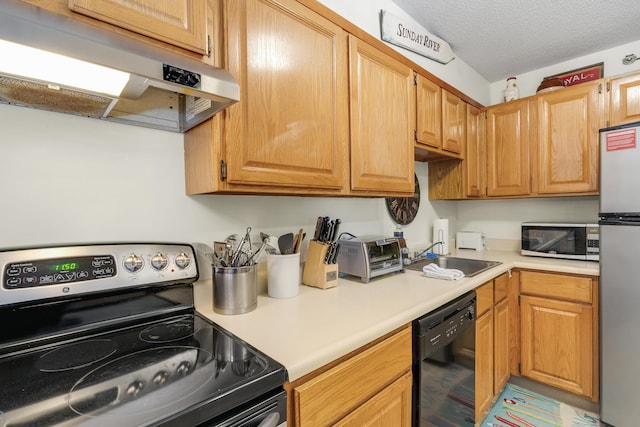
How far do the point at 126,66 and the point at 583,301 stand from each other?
248cm

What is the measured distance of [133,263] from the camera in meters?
0.94

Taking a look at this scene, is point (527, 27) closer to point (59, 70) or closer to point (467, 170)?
point (467, 170)

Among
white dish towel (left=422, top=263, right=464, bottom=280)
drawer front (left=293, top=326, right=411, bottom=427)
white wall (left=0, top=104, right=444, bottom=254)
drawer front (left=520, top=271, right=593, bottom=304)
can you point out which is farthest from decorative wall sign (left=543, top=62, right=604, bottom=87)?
white wall (left=0, top=104, right=444, bottom=254)

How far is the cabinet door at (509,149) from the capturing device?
2.33m

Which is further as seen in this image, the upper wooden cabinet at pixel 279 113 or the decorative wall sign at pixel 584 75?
the decorative wall sign at pixel 584 75

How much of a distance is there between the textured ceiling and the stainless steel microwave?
1363mm

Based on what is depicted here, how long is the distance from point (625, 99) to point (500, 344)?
1782mm

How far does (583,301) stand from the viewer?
1.82 meters

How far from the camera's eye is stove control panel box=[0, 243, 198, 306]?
0.77 m

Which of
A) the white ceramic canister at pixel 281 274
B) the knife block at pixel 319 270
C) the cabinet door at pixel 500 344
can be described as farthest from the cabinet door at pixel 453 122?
the white ceramic canister at pixel 281 274

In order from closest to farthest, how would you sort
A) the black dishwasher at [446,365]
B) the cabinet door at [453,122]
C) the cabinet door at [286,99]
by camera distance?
the cabinet door at [286,99] < the black dishwasher at [446,365] < the cabinet door at [453,122]

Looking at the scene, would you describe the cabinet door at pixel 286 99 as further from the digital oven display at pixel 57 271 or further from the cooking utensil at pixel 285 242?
the digital oven display at pixel 57 271

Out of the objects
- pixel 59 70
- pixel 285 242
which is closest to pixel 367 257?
pixel 285 242

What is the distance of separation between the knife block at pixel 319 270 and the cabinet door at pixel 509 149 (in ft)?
6.02
